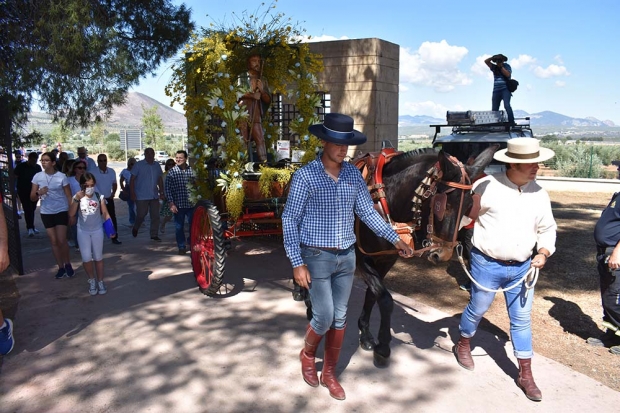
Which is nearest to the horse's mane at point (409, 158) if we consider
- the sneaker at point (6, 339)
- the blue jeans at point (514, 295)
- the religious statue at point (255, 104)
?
the blue jeans at point (514, 295)

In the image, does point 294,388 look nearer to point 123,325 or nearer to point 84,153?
point 123,325

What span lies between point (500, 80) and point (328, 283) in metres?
7.76

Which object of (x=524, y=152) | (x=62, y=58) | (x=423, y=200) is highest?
(x=62, y=58)

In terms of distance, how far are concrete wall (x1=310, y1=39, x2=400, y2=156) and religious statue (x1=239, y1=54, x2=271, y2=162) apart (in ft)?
16.3

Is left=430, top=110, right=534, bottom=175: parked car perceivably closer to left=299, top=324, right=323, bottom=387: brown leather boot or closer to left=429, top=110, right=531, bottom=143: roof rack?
left=429, top=110, right=531, bottom=143: roof rack

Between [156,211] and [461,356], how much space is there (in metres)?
6.75

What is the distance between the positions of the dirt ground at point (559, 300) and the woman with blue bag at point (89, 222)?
12.4 ft

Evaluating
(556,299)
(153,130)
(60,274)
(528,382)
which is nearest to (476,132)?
(556,299)

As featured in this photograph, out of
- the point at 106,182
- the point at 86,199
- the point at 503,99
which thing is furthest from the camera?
the point at 503,99

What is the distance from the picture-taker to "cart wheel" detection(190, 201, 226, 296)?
5.70m

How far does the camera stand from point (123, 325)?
201 inches

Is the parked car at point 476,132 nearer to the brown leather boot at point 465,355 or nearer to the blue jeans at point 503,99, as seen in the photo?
the blue jeans at point 503,99

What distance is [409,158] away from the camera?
4.36 meters

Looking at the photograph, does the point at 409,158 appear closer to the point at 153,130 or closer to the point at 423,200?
the point at 423,200
